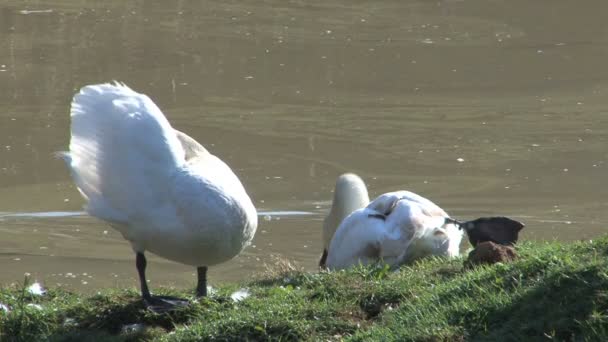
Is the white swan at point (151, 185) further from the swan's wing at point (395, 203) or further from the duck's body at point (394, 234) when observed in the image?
the swan's wing at point (395, 203)

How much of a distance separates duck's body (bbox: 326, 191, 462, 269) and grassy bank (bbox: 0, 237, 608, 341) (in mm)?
831

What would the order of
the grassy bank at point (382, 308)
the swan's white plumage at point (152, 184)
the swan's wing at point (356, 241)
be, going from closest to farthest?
the grassy bank at point (382, 308) < the swan's white plumage at point (152, 184) < the swan's wing at point (356, 241)

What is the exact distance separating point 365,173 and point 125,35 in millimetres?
6558

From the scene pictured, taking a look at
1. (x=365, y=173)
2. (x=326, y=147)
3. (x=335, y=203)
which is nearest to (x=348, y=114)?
(x=326, y=147)

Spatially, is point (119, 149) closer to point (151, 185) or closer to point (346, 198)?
point (151, 185)

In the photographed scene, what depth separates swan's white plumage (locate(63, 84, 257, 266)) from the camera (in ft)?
18.4

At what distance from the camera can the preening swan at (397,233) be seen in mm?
7281

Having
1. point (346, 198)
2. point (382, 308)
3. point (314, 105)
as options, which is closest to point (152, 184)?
point (382, 308)

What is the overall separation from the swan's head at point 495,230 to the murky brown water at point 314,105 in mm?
1978

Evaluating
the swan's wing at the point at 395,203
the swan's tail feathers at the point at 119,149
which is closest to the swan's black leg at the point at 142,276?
the swan's tail feathers at the point at 119,149

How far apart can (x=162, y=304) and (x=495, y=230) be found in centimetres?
210

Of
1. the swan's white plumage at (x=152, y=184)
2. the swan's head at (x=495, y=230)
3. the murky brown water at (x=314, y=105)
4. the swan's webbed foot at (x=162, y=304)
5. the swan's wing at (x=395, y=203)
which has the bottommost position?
the murky brown water at (x=314, y=105)

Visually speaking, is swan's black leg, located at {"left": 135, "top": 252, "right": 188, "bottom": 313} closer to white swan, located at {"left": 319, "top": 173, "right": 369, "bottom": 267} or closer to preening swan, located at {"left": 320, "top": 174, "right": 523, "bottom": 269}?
preening swan, located at {"left": 320, "top": 174, "right": 523, "bottom": 269}

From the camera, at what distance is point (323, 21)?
17172 mm
